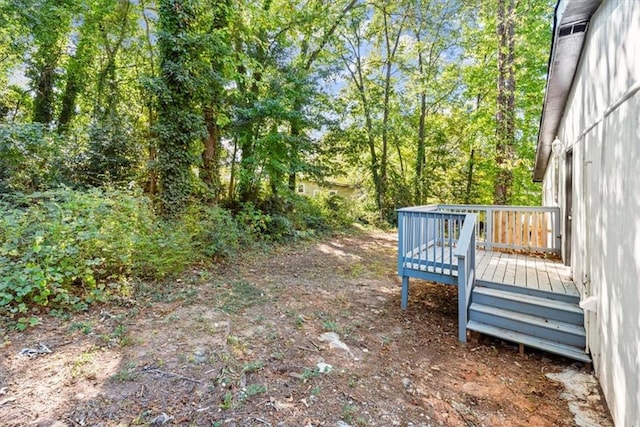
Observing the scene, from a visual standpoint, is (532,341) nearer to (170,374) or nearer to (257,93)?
(170,374)

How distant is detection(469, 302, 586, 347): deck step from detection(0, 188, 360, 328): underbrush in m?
4.77

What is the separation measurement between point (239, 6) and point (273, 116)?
10.0ft

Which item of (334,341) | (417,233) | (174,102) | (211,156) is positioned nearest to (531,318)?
(417,233)

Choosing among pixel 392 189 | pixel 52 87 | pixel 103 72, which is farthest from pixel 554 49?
pixel 52 87

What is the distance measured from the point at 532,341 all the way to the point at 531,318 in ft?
1.03

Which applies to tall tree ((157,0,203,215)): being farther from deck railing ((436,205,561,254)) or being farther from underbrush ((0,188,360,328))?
deck railing ((436,205,561,254))

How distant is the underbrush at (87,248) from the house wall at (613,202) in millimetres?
5274

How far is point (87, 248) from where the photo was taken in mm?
4316

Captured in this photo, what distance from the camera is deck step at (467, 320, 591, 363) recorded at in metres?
3.25

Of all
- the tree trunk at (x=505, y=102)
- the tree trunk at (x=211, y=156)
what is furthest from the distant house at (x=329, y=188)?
the tree trunk at (x=505, y=102)

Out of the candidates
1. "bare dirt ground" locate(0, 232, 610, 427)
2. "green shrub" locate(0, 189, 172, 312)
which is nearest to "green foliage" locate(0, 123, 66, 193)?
"green shrub" locate(0, 189, 172, 312)

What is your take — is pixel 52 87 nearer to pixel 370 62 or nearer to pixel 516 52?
pixel 370 62

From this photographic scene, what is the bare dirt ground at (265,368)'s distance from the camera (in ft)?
7.75

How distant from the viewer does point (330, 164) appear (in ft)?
37.4
